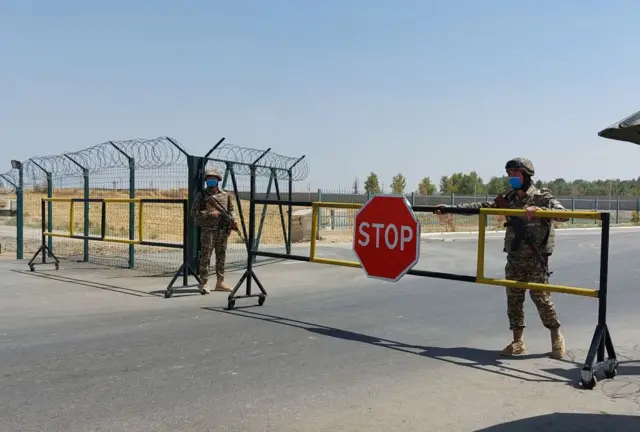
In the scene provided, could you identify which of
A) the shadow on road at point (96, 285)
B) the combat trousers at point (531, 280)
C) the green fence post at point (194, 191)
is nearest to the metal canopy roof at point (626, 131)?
the combat trousers at point (531, 280)

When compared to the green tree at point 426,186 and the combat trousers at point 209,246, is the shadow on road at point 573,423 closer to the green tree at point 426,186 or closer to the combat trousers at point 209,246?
the combat trousers at point 209,246

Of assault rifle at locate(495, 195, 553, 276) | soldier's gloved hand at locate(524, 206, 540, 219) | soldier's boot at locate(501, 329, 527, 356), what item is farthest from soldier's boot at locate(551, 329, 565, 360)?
soldier's gloved hand at locate(524, 206, 540, 219)

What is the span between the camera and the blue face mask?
233 inches

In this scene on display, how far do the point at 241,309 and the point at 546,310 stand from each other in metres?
4.00

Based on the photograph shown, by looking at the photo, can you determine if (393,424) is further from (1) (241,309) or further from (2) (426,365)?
(1) (241,309)

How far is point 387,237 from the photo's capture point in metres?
6.75

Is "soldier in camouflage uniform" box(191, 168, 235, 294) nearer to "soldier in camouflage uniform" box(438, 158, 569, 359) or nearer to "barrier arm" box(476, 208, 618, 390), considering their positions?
Answer: "soldier in camouflage uniform" box(438, 158, 569, 359)

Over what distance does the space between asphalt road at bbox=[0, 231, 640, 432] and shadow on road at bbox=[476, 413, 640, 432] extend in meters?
0.02

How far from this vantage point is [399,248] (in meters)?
6.65

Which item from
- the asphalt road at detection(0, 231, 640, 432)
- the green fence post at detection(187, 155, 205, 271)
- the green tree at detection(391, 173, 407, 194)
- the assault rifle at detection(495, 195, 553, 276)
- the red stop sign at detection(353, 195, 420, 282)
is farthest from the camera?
the green tree at detection(391, 173, 407, 194)

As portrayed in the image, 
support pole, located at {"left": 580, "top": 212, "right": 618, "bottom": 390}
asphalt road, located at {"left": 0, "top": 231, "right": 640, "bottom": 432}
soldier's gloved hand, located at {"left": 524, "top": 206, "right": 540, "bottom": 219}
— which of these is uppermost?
soldier's gloved hand, located at {"left": 524, "top": 206, "right": 540, "bottom": 219}

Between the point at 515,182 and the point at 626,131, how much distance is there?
5.35 feet

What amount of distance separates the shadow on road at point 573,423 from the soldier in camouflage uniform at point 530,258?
160 cm

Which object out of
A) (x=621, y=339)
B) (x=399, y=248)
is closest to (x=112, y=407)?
(x=399, y=248)
